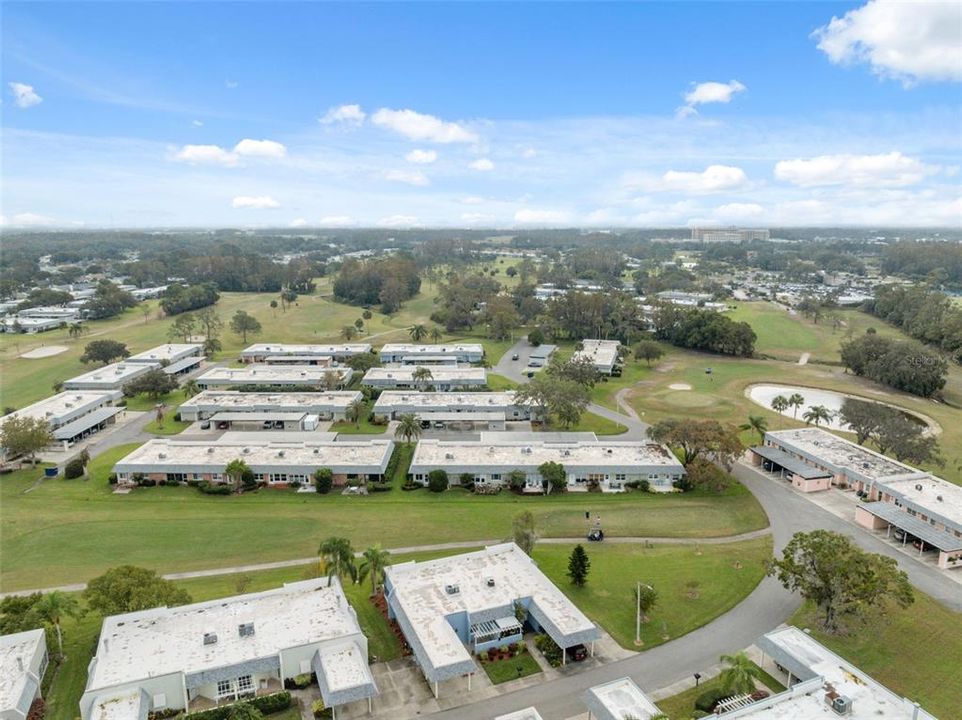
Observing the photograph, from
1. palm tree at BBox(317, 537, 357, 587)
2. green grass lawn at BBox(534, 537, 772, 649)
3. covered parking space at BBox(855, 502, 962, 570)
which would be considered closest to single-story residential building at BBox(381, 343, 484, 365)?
green grass lawn at BBox(534, 537, 772, 649)

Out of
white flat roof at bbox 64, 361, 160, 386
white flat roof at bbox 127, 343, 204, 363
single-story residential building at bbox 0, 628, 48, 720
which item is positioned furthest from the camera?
white flat roof at bbox 127, 343, 204, 363

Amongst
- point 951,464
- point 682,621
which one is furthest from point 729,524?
point 951,464

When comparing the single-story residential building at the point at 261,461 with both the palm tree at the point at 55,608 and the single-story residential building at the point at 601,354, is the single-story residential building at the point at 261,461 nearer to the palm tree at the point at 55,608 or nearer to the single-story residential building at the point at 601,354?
the palm tree at the point at 55,608

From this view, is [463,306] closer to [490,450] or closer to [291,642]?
[490,450]

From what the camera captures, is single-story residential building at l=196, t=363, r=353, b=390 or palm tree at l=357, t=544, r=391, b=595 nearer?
palm tree at l=357, t=544, r=391, b=595

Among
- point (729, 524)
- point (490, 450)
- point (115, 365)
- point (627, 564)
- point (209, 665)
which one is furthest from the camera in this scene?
point (115, 365)

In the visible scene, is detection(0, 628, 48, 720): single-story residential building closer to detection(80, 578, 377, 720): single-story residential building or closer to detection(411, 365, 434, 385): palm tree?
detection(80, 578, 377, 720): single-story residential building
